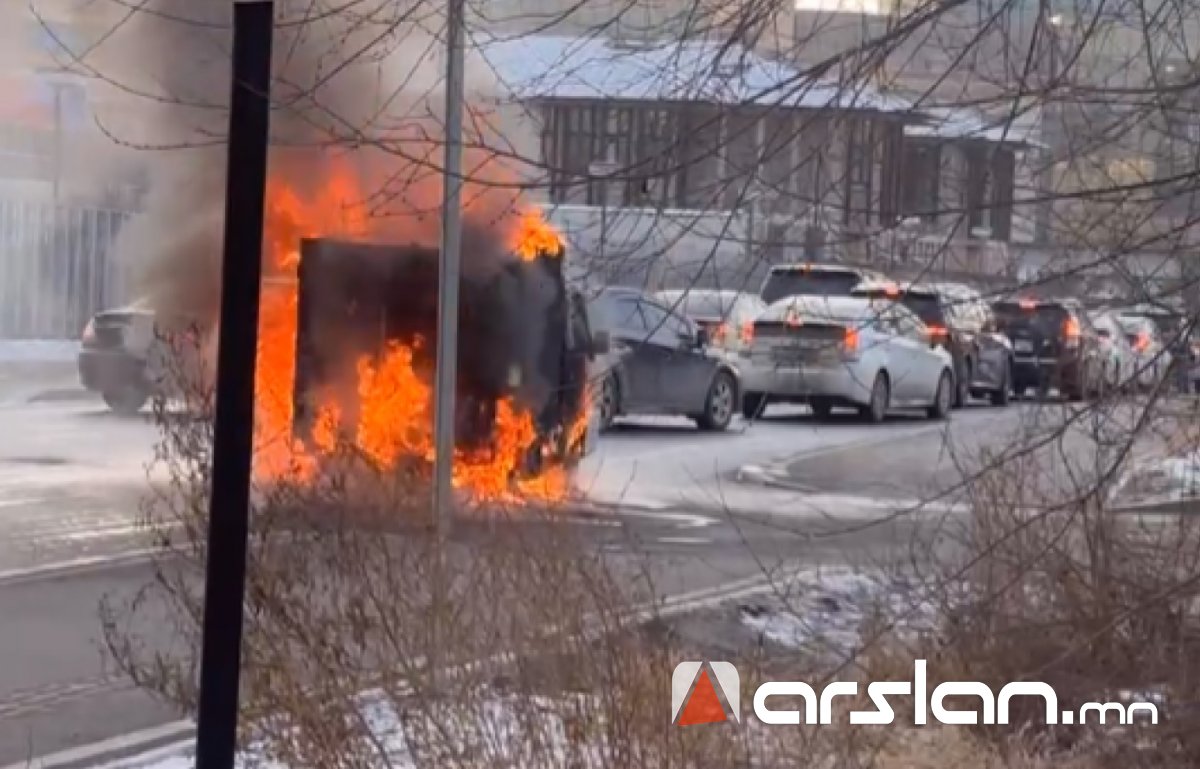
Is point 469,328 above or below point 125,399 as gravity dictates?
above

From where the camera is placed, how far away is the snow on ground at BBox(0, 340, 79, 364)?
69.2 ft

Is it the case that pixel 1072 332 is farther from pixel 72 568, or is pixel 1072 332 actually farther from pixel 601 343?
pixel 601 343

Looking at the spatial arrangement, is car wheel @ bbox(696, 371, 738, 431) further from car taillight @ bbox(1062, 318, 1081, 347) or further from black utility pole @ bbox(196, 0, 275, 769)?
black utility pole @ bbox(196, 0, 275, 769)

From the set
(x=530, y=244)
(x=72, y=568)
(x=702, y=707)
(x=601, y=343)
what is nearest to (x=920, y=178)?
(x=702, y=707)

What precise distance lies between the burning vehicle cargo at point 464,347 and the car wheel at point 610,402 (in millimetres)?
3328

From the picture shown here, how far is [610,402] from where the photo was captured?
62.6ft

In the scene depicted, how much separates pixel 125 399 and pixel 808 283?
12752 mm

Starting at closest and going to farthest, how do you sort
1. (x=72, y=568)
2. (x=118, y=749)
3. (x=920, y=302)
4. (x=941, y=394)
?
(x=920, y=302) < (x=118, y=749) < (x=72, y=568) < (x=941, y=394)

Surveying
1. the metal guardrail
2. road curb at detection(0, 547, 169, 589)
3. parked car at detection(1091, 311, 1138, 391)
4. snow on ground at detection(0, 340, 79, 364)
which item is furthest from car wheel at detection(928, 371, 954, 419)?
parked car at detection(1091, 311, 1138, 391)

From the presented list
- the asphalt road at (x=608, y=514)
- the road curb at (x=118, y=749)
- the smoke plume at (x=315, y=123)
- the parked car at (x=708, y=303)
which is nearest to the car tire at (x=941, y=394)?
the asphalt road at (x=608, y=514)

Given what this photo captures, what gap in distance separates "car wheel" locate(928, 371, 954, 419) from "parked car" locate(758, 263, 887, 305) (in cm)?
1325

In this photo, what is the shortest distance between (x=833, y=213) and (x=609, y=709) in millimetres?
1486

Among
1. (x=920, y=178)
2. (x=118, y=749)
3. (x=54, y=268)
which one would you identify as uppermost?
(x=920, y=178)

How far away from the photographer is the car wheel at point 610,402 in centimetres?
1827
